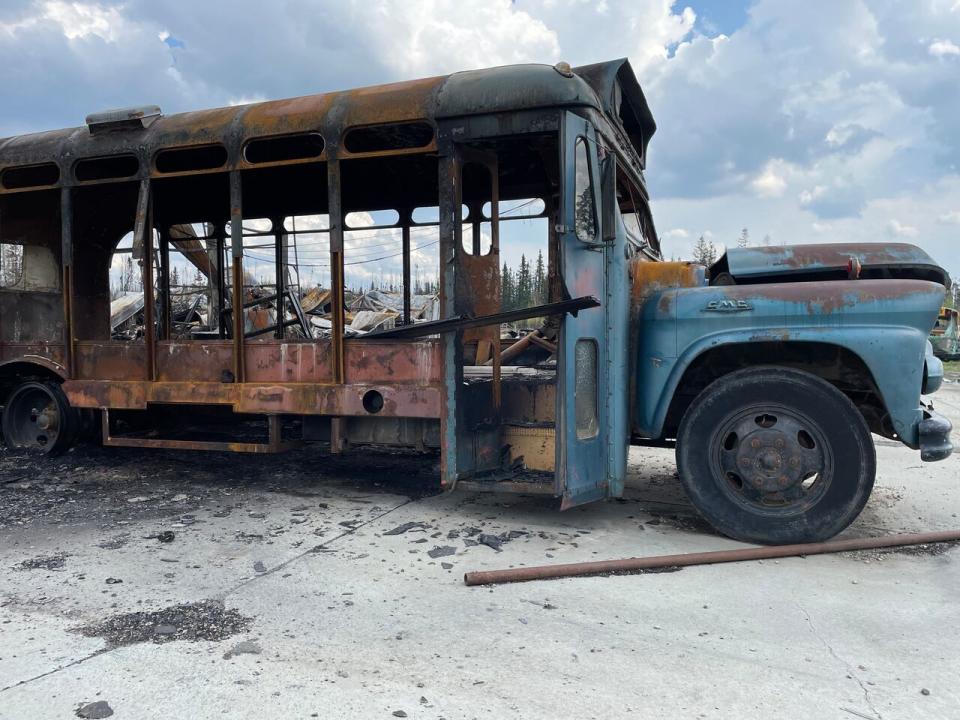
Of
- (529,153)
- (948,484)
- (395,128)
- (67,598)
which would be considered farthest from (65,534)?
(948,484)

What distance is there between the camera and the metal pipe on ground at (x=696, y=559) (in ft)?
11.5

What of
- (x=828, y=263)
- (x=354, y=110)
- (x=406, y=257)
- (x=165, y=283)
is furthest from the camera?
(x=165, y=283)

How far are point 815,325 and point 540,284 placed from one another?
2.00m

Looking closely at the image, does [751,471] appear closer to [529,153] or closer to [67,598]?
[529,153]

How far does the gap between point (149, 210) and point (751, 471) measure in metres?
4.58

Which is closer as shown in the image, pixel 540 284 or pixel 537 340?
pixel 540 284

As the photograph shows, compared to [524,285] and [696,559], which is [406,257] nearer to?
[524,285]

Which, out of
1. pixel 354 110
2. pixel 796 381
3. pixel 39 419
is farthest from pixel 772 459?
pixel 39 419

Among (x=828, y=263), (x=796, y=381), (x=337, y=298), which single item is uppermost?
(x=828, y=263)

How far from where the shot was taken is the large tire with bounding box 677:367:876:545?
3865 millimetres

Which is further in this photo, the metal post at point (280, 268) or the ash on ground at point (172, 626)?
the metal post at point (280, 268)

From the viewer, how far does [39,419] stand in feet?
20.0

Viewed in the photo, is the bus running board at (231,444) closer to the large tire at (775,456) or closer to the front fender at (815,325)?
the front fender at (815,325)

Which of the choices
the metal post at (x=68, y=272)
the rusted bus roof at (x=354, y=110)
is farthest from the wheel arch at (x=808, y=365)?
the metal post at (x=68, y=272)
